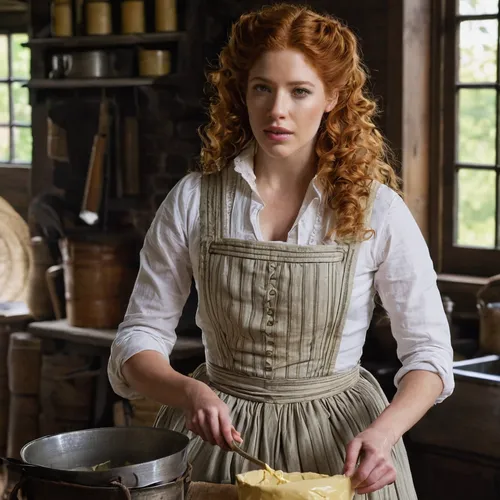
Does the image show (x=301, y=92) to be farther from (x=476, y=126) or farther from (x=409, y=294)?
(x=476, y=126)

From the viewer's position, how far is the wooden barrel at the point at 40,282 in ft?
16.3

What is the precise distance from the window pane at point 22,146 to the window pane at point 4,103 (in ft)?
0.36

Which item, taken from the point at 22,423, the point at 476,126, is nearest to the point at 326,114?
the point at 476,126

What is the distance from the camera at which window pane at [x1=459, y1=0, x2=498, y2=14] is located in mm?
3828

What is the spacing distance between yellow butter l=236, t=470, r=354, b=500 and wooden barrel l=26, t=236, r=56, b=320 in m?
3.57

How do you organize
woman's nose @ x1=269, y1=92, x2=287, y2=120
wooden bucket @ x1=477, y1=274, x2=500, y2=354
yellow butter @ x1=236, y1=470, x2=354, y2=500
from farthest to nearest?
wooden bucket @ x1=477, y1=274, x2=500, y2=354
woman's nose @ x1=269, y1=92, x2=287, y2=120
yellow butter @ x1=236, y1=470, x2=354, y2=500

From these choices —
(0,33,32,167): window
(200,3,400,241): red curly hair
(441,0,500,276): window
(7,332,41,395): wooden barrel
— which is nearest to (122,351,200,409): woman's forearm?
(200,3,400,241): red curly hair

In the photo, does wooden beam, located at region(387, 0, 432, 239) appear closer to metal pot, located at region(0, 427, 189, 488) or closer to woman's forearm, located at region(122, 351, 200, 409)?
woman's forearm, located at region(122, 351, 200, 409)

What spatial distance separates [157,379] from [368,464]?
44 centimetres

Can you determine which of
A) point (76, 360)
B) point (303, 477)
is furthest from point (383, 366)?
point (303, 477)

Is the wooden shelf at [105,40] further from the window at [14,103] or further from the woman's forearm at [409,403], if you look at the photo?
the woman's forearm at [409,403]

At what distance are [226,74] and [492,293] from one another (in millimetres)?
1743

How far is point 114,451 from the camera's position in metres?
1.63

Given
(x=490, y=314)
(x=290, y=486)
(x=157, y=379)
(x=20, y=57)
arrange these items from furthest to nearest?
(x=20, y=57) < (x=490, y=314) < (x=157, y=379) < (x=290, y=486)
